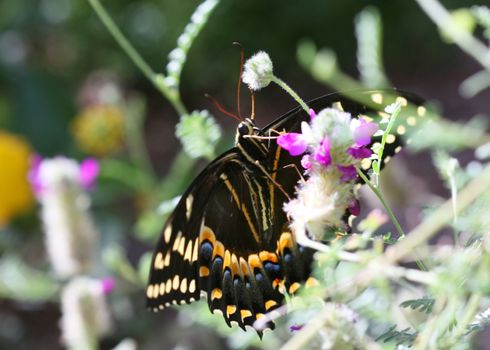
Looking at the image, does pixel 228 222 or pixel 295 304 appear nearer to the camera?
pixel 295 304

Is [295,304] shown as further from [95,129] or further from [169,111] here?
[169,111]

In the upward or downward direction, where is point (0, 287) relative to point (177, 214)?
upward

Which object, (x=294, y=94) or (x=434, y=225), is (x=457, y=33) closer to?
(x=294, y=94)

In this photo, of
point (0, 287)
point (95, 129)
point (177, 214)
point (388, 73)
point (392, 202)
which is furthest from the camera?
point (388, 73)

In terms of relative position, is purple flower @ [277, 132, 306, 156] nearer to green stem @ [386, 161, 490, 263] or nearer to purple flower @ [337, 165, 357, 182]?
purple flower @ [337, 165, 357, 182]

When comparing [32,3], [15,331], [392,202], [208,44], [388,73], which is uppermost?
[32,3]

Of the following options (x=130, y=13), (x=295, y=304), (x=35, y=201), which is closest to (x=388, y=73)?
(x=130, y=13)

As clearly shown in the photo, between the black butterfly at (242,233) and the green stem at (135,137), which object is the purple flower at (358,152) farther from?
the green stem at (135,137)

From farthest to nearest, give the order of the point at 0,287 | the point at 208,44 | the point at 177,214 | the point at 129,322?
the point at 208,44
the point at 129,322
the point at 0,287
the point at 177,214
